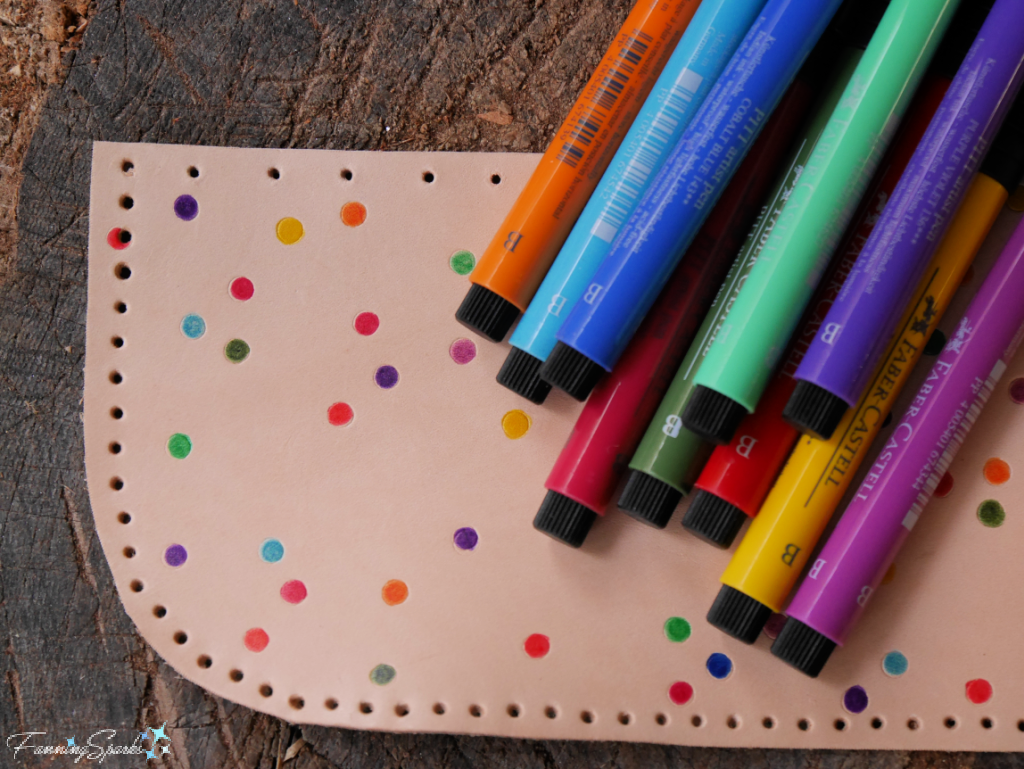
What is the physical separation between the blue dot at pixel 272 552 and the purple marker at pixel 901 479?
0.27 meters

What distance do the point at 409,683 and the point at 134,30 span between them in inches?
16.5

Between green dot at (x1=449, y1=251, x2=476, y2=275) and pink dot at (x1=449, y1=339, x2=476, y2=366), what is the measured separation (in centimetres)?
4

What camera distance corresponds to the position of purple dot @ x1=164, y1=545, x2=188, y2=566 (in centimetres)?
41

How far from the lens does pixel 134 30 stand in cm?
45

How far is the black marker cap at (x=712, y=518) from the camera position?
36 centimetres

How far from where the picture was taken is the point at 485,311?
0.38 meters

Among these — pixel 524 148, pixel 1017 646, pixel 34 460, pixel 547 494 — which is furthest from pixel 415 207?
pixel 1017 646

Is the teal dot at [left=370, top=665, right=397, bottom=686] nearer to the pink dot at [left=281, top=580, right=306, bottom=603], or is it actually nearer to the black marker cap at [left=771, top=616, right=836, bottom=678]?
the pink dot at [left=281, top=580, right=306, bottom=603]

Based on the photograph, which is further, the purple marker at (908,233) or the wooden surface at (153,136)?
the wooden surface at (153,136)

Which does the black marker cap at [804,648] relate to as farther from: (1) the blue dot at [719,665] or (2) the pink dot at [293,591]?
(2) the pink dot at [293,591]

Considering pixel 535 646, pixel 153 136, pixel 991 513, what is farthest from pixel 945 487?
pixel 153 136

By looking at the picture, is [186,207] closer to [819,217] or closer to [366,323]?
[366,323]

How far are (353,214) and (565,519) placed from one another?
207mm

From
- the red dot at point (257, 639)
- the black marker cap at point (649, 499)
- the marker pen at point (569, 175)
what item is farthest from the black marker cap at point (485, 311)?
the red dot at point (257, 639)
